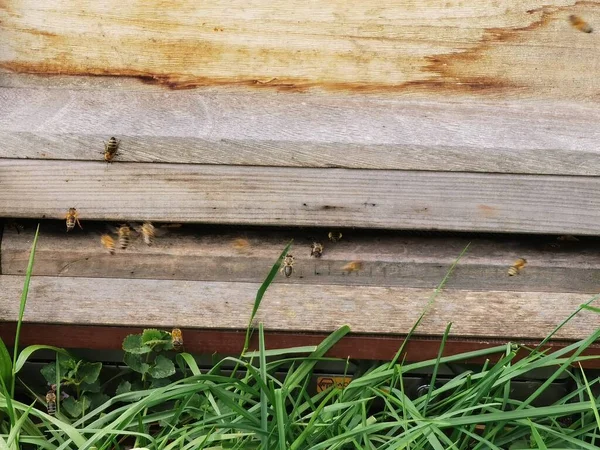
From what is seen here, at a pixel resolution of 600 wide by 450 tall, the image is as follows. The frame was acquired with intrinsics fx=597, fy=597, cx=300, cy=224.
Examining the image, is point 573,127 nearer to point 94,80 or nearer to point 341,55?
point 341,55

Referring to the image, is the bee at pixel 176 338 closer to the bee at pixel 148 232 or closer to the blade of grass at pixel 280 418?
the bee at pixel 148 232

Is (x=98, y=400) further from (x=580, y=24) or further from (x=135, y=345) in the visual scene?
(x=580, y=24)

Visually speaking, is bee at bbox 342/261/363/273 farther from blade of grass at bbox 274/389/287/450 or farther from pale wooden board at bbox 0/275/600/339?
blade of grass at bbox 274/389/287/450

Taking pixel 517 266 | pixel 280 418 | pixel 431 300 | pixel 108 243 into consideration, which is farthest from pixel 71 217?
pixel 517 266

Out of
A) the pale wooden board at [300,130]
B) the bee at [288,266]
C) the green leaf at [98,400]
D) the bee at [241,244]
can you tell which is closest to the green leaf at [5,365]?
the green leaf at [98,400]

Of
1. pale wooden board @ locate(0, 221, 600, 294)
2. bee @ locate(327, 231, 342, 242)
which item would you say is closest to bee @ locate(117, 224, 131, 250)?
pale wooden board @ locate(0, 221, 600, 294)

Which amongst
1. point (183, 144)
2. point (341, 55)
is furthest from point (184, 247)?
point (341, 55)
